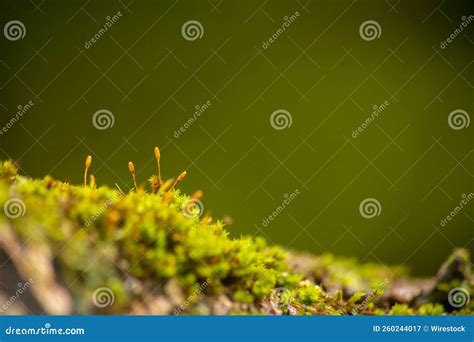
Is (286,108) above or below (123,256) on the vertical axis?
above

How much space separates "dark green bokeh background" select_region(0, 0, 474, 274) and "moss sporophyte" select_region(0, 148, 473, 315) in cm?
106

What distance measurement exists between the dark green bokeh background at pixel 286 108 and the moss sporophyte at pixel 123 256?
1.06 meters

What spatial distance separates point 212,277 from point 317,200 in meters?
1.39

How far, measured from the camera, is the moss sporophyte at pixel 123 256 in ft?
5.04

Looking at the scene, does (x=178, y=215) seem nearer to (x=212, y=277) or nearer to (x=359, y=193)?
(x=212, y=277)

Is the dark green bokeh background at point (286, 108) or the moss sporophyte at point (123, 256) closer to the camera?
the moss sporophyte at point (123, 256)

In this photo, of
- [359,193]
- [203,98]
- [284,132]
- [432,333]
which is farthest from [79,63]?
[432,333]

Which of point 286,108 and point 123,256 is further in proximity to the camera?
point 286,108

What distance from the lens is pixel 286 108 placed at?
2.84 m

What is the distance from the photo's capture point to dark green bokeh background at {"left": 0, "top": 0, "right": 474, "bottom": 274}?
2.73 meters

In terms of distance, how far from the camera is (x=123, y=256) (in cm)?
157

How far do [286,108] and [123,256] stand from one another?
1553mm

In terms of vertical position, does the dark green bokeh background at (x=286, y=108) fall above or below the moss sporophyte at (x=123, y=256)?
above

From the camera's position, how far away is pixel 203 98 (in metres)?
2.83
